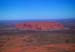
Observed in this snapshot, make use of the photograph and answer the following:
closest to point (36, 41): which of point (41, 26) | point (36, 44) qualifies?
point (36, 44)

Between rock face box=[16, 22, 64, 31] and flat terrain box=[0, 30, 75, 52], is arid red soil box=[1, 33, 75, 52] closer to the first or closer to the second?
flat terrain box=[0, 30, 75, 52]

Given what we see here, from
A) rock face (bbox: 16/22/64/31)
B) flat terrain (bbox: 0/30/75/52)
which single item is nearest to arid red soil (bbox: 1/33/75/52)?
flat terrain (bbox: 0/30/75/52)

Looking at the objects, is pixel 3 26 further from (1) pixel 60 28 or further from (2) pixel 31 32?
(1) pixel 60 28

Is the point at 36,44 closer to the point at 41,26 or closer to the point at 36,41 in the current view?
the point at 36,41

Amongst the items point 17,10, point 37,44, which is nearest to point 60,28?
point 37,44

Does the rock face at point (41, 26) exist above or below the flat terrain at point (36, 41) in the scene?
above

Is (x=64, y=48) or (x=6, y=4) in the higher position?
(x=6, y=4)

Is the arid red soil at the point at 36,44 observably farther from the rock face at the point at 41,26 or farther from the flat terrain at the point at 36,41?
the rock face at the point at 41,26

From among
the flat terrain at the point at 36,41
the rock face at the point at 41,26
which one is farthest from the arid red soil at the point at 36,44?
the rock face at the point at 41,26

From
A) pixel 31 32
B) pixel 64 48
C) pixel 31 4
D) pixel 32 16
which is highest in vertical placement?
pixel 31 4
